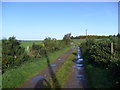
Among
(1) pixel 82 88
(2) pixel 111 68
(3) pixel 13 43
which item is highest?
(3) pixel 13 43

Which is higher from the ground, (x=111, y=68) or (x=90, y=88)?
(x=111, y=68)

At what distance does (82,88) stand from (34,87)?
2.35 m

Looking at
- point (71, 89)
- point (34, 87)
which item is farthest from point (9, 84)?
point (71, 89)

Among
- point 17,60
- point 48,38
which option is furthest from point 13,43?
point 48,38

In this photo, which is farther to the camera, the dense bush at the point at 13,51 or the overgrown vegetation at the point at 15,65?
the dense bush at the point at 13,51

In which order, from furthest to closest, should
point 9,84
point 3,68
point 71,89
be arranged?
point 3,68
point 9,84
point 71,89

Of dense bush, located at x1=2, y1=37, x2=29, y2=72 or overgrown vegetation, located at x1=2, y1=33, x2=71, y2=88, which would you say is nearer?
overgrown vegetation, located at x1=2, y1=33, x2=71, y2=88

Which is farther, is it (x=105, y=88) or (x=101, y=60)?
(x=101, y=60)

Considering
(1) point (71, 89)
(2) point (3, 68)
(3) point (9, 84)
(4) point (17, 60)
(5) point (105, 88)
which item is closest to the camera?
(5) point (105, 88)

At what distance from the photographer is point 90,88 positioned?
8852 mm

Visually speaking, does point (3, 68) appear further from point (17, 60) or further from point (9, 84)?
point (9, 84)

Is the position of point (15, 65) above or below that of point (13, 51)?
below

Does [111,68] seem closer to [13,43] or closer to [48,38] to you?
[13,43]

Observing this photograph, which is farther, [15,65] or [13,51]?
[13,51]
